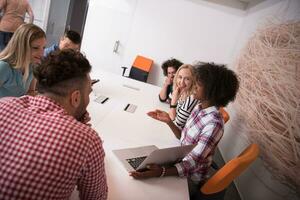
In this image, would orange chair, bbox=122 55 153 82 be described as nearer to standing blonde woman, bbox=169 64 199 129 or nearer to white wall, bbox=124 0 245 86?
white wall, bbox=124 0 245 86

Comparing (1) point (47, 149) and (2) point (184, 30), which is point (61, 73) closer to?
(1) point (47, 149)

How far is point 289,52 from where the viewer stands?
170 centimetres

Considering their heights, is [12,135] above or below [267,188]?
above

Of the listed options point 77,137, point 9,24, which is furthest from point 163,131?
point 9,24

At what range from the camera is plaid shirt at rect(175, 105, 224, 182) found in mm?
1376

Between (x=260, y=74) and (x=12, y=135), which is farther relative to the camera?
(x=260, y=74)

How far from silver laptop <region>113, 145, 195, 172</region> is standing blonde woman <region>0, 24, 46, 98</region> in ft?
2.90

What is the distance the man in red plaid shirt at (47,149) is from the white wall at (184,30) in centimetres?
420

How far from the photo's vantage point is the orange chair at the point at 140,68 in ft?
15.6

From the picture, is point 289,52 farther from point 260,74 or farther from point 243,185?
point 243,185

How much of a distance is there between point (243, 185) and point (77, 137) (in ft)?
7.71

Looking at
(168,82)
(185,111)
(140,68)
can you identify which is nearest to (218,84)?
(185,111)

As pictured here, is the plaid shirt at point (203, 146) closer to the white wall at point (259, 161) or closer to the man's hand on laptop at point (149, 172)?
the man's hand on laptop at point (149, 172)

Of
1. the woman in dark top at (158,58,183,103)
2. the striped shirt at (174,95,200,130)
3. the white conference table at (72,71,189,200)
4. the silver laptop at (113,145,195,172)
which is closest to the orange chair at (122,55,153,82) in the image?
the white conference table at (72,71,189,200)
